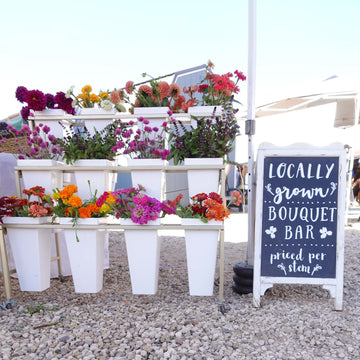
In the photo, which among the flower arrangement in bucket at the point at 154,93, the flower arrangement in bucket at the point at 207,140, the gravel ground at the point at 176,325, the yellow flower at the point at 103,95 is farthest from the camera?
the yellow flower at the point at 103,95

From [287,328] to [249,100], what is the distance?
1393mm

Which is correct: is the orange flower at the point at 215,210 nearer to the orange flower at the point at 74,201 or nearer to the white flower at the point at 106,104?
the orange flower at the point at 74,201

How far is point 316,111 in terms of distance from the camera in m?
4.39

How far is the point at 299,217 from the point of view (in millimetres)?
1803

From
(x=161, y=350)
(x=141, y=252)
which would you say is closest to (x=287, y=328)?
(x=161, y=350)

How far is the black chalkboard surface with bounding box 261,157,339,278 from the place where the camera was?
1775 millimetres

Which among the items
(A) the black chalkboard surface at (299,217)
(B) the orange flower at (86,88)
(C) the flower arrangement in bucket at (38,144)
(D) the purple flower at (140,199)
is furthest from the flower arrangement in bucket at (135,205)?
(B) the orange flower at (86,88)

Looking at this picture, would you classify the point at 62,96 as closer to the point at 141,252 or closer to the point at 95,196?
the point at 95,196

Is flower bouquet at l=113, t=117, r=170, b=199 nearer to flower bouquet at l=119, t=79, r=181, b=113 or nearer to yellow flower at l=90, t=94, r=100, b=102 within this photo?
flower bouquet at l=119, t=79, r=181, b=113

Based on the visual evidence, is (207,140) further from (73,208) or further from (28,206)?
(28,206)

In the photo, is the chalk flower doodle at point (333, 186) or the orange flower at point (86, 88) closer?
the chalk flower doodle at point (333, 186)

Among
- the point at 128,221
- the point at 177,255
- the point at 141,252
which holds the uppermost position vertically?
the point at 128,221

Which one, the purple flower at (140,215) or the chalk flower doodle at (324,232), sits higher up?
the purple flower at (140,215)

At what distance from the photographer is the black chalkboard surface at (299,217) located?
5.82ft
